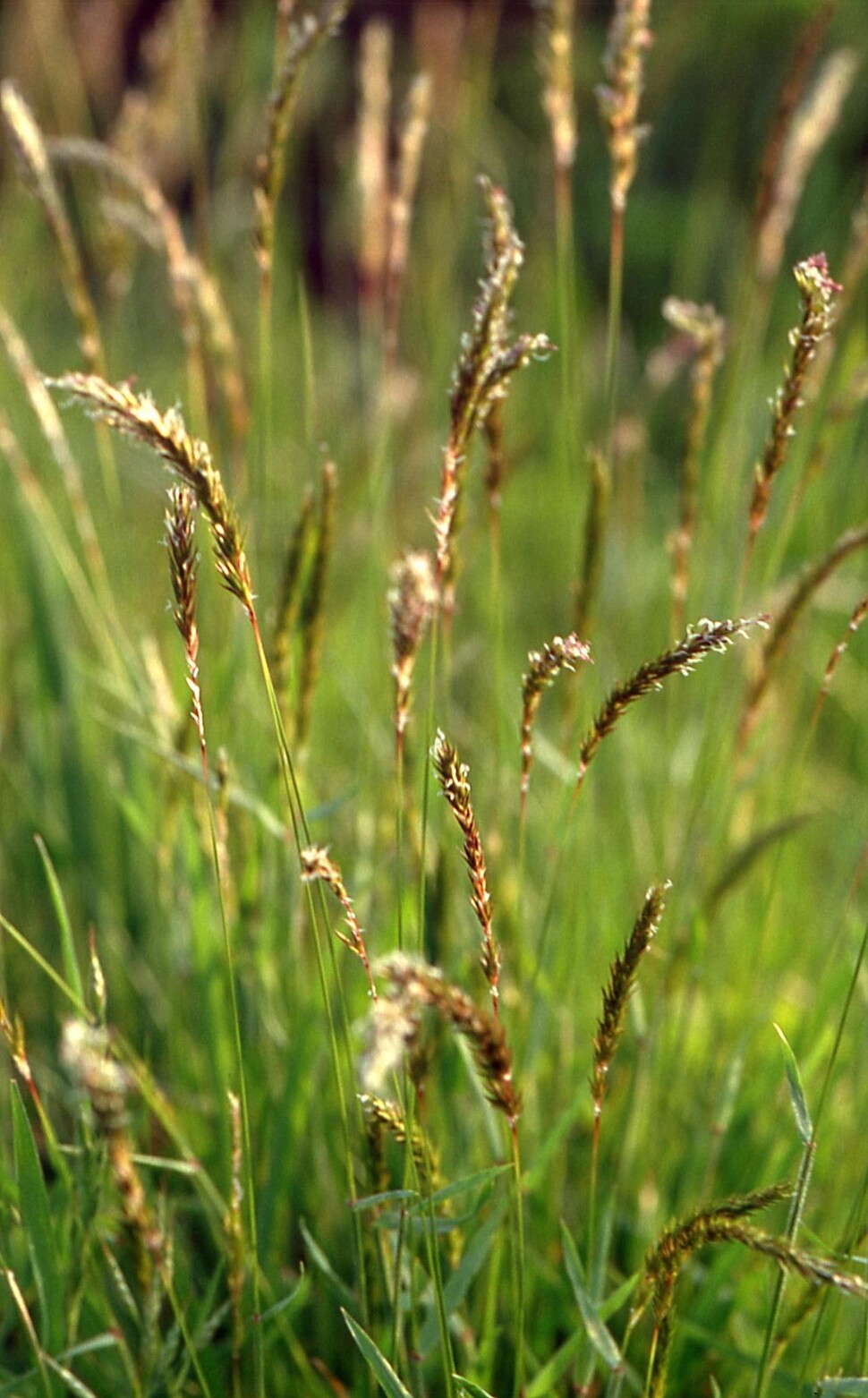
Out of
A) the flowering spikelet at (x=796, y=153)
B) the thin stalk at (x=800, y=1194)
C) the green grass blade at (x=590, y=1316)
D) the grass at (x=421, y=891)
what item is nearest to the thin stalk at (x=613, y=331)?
the grass at (x=421, y=891)

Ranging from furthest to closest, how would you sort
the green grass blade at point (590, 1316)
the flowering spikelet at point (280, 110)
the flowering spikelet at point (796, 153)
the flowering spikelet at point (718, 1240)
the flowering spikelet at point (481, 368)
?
the flowering spikelet at point (796, 153)
the flowering spikelet at point (280, 110)
the green grass blade at point (590, 1316)
the flowering spikelet at point (481, 368)
the flowering spikelet at point (718, 1240)

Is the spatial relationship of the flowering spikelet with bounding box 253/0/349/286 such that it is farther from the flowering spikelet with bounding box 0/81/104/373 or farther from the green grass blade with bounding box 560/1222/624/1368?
the green grass blade with bounding box 560/1222/624/1368

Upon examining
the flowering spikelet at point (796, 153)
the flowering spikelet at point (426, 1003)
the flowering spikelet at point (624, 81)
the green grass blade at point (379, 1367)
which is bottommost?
the green grass blade at point (379, 1367)

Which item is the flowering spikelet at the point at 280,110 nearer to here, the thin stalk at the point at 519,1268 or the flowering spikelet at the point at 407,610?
the flowering spikelet at the point at 407,610

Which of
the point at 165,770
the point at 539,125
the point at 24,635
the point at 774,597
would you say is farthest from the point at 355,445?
the point at 539,125

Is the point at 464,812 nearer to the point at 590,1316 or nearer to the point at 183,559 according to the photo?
the point at 183,559

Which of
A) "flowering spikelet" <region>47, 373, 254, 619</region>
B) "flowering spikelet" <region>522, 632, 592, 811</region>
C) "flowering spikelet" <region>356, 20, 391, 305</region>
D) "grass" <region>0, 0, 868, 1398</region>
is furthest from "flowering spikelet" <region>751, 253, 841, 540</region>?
"flowering spikelet" <region>356, 20, 391, 305</region>

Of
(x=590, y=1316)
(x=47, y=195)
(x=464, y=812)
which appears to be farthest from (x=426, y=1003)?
(x=47, y=195)
